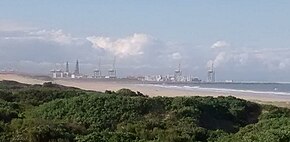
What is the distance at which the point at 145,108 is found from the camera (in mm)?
25438

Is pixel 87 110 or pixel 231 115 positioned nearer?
pixel 87 110

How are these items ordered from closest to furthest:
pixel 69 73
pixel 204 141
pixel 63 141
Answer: pixel 63 141 → pixel 204 141 → pixel 69 73

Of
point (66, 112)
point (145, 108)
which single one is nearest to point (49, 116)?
point (66, 112)

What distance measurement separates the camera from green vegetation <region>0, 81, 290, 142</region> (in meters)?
13.9

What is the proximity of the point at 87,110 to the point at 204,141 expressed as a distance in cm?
760

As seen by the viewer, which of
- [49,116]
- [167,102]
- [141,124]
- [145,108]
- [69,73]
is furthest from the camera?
[69,73]

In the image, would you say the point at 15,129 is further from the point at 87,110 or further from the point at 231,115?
the point at 231,115

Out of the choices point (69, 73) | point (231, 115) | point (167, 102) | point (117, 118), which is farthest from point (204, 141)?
point (69, 73)

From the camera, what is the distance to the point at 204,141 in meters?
17.4

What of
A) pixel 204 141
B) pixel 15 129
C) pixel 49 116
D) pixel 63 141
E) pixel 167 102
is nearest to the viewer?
pixel 63 141

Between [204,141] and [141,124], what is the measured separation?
235 centimetres

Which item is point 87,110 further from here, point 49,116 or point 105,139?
point 105,139

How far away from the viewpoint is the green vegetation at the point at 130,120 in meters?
13.9

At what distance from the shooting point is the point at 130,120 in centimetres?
2338
